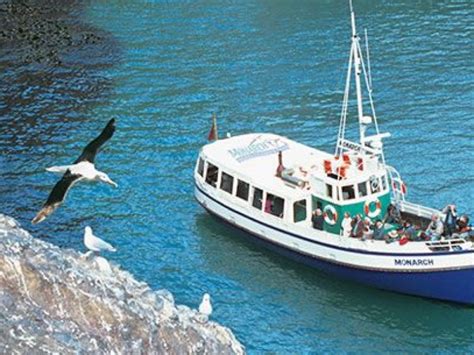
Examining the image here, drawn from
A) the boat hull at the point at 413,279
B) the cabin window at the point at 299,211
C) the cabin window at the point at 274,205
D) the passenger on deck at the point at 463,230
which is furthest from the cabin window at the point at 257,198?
the passenger on deck at the point at 463,230

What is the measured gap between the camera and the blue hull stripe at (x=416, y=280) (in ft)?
115

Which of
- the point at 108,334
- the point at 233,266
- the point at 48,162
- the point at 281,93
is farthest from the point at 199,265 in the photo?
the point at 281,93

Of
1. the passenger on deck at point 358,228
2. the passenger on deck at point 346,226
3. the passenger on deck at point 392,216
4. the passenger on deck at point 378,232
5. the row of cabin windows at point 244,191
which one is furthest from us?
the row of cabin windows at point 244,191

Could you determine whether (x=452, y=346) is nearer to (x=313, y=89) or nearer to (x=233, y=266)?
(x=233, y=266)

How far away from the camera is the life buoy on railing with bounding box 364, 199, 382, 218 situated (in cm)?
3850

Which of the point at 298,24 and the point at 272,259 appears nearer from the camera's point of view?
the point at 272,259

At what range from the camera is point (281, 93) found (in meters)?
61.5

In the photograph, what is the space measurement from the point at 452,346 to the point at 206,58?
136 feet

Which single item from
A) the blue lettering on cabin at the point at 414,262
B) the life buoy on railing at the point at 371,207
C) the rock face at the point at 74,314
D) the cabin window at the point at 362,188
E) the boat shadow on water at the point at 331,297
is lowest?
the boat shadow on water at the point at 331,297

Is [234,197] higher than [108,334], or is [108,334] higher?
[108,334]

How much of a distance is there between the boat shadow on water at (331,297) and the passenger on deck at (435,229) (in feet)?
8.63

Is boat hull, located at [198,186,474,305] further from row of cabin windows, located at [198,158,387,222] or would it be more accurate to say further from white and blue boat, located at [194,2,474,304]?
row of cabin windows, located at [198,158,387,222]

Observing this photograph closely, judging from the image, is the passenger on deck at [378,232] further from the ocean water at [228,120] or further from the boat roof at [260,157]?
the boat roof at [260,157]

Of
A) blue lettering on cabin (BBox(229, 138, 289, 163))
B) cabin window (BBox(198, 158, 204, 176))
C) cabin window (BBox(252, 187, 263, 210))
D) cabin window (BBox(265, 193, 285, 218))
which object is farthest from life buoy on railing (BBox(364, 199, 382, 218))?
cabin window (BBox(198, 158, 204, 176))
